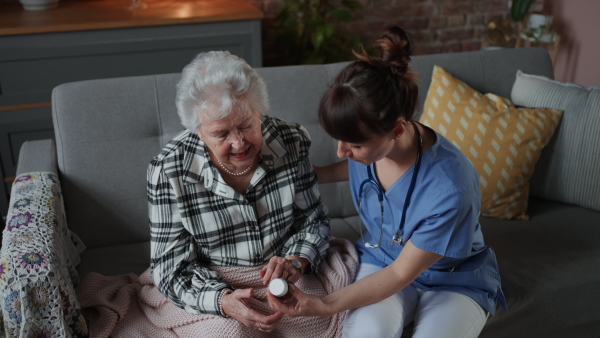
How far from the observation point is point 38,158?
189cm

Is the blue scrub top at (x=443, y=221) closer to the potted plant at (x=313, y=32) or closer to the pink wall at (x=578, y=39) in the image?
the potted plant at (x=313, y=32)

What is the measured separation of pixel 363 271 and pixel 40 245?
0.84 meters

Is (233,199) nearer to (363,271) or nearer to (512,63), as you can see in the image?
(363,271)

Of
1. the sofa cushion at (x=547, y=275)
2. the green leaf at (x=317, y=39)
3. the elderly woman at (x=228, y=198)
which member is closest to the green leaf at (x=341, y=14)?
the green leaf at (x=317, y=39)

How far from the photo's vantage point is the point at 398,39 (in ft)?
4.50

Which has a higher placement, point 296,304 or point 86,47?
point 86,47

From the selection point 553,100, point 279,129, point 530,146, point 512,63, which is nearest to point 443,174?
point 279,129

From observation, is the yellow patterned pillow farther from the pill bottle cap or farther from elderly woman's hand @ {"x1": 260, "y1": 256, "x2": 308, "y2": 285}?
the pill bottle cap

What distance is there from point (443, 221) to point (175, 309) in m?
0.71

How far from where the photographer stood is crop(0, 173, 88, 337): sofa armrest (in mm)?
1337

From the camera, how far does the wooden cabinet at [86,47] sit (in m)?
2.64

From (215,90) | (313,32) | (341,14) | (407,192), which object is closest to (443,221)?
(407,192)

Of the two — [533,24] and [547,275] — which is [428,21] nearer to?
[533,24]

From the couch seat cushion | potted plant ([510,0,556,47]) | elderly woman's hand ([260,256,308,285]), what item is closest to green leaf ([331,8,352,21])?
potted plant ([510,0,556,47])
